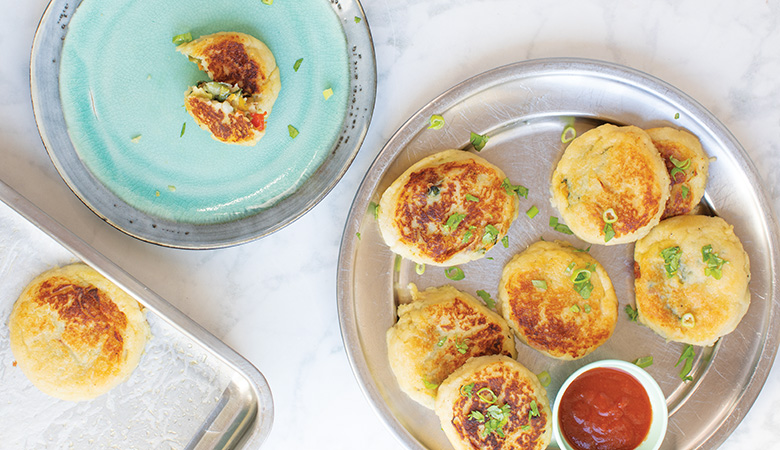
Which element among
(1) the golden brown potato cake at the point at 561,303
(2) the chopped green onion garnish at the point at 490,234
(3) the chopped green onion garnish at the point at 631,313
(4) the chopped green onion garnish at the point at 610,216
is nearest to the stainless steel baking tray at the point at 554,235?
(3) the chopped green onion garnish at the point at 631,313

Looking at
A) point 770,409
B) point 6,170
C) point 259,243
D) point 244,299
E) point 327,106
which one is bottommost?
point 770,409

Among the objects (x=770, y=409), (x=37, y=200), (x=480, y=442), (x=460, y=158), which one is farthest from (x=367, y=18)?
(x=770, y=409)

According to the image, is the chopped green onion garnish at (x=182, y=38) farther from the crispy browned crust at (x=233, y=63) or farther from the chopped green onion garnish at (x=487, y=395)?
the chopped green onion garnish at (x=487, y=395)

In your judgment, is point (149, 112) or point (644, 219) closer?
point (644, 219)

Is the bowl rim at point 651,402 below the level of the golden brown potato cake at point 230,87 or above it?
below

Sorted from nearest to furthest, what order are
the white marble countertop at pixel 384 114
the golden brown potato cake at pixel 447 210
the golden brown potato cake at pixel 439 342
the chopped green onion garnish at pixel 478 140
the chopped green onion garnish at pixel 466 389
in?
the chopped green onion garnish at pixel 466 389
the golden brown potato cake at pixel 447 210
the golden brown potato cake at pixel 439 342
the chopped green onion garnish at pixel 478 140
the white marble countertop at pixel 384 114

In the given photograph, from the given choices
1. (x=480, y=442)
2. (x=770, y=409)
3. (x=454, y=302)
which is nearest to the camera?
(x=480, y=442)

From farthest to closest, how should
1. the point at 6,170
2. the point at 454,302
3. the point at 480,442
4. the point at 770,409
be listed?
the point at 770,409
the point at 6,170
the point at 454,302
the point at 480,442

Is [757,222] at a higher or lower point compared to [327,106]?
lower

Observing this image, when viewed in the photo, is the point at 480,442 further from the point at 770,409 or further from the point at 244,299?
the point at 770,409
